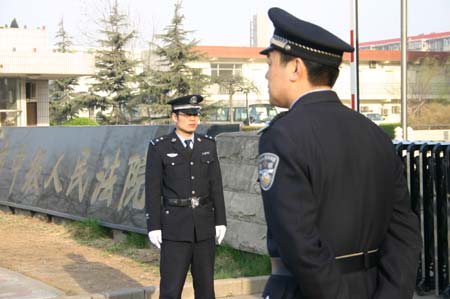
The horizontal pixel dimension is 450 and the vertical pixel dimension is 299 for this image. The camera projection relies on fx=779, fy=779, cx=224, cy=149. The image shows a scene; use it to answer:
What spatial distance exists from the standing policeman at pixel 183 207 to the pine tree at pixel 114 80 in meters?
42.4

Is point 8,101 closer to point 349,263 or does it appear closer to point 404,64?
point 404,64

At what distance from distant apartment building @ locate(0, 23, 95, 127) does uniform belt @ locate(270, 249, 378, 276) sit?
39.1 metres

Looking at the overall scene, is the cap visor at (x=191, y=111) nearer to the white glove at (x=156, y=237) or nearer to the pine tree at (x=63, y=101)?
the white glove at (x=156, y=237)

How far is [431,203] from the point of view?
7.17 metres

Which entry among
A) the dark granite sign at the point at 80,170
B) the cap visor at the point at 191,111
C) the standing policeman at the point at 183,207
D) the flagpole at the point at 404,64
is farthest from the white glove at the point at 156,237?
the dark granite sign at the point at 80,170

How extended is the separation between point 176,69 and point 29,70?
9.62 meters

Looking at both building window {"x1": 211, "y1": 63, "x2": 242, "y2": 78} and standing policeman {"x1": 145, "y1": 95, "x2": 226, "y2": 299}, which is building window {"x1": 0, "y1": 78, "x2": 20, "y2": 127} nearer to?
building window {"x1": 211, "y1": 63, "x2": 242, "y2": 78}

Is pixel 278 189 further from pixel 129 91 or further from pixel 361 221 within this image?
pixel 129 91

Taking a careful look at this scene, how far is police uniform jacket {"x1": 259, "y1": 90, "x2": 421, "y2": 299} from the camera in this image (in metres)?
2.62

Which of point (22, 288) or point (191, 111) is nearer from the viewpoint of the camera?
point (191, 111)

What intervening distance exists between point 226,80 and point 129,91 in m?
6.99

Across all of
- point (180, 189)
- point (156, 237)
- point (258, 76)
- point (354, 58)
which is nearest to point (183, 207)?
point (180, 189)

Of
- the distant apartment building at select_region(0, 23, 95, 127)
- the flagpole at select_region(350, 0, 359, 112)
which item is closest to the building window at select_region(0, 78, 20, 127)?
the distant apartment building at select_region(0, 23, 95, 127)

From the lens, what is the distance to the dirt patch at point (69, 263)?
8.47 meters
